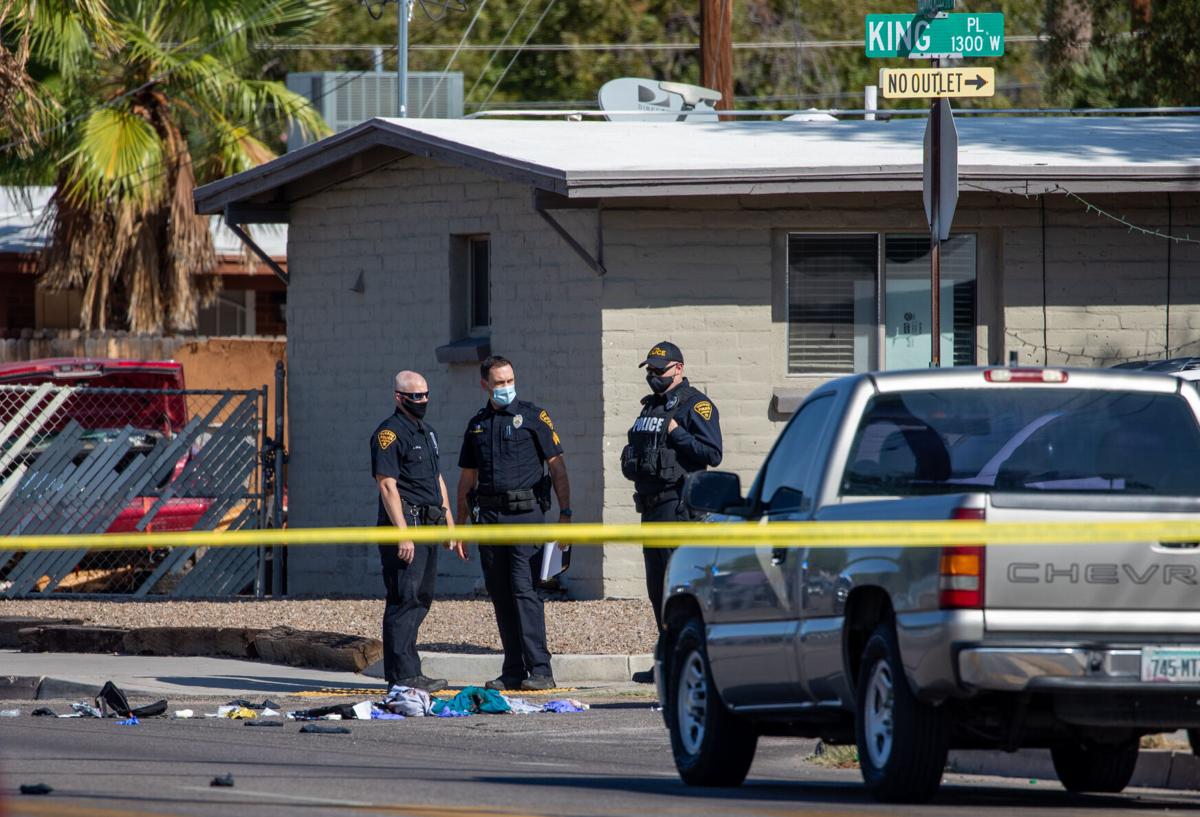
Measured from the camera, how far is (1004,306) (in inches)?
669

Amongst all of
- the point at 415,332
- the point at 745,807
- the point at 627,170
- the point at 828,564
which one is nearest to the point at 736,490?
the point at 828,564

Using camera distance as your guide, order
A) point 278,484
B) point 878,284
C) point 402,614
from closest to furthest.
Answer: point 402,614, point 878,284, point 278,484

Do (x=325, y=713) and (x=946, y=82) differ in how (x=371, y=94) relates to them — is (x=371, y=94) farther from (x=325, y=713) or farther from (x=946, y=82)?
(x=325, y=713)

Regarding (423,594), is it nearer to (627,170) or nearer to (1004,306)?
(627,170)

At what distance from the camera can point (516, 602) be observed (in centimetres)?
1279

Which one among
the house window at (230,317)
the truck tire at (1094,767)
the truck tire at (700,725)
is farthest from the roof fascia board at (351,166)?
the house window at (230,317)

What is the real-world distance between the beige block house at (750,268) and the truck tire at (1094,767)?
8.06m

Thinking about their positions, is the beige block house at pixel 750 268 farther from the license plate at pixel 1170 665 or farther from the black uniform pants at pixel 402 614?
the license plate at pixel 1170 665

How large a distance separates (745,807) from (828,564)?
→ 3.05 feet

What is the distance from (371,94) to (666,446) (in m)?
24.2

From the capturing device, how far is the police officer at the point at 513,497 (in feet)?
41.9

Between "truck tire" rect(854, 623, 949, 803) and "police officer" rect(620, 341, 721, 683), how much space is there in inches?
212

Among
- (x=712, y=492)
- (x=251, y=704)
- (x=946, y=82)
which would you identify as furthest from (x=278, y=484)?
(x=712, y=492)

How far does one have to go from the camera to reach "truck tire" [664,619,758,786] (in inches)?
333
